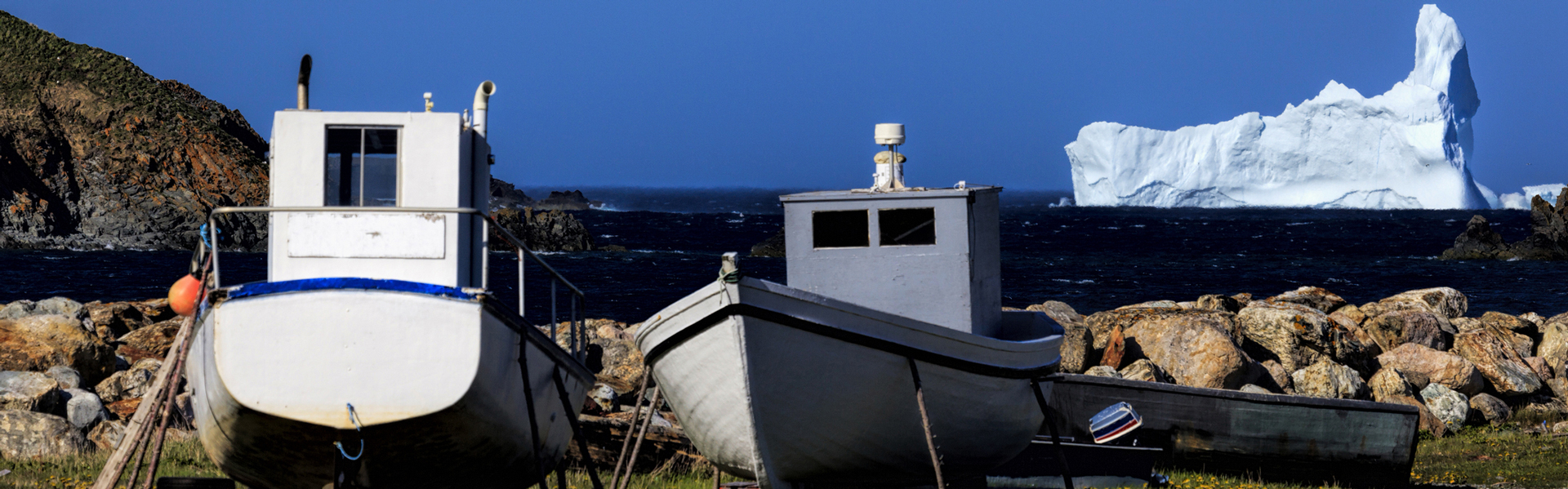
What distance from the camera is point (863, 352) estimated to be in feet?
32.2

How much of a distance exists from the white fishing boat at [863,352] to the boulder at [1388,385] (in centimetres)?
954

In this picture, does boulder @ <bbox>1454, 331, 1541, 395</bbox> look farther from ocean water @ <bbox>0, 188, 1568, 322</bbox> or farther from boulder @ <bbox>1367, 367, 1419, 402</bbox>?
ocean water @ <bbox>0, 188, 1568, 322</bbox>

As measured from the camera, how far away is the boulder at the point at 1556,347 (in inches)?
873

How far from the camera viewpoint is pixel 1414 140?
10494cm

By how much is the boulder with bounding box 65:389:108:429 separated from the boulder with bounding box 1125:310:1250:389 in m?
14.3

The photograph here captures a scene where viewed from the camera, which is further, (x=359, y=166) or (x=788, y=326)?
(x=359, y=166)

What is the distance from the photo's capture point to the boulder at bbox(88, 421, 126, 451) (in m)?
13.2

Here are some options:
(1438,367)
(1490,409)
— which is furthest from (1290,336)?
(1490,409)


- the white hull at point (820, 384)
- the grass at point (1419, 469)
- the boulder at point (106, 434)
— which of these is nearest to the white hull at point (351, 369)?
the white hull at point (820, 384)

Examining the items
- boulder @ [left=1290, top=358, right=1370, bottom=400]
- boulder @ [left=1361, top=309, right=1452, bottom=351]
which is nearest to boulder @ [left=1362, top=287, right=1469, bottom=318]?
boulder @ [left=1361, top=309, right=1452, bottom=351]

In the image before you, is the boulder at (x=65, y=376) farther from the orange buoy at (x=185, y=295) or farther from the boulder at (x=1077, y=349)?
the boulder at (x=1077, y=349)

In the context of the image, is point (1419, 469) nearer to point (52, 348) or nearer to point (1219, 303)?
point (1219, 303)

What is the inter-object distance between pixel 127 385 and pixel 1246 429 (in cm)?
1453

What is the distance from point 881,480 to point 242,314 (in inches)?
218
